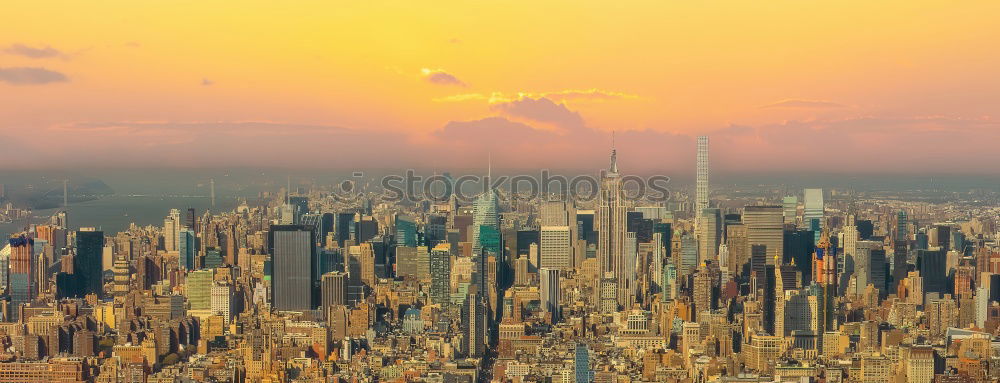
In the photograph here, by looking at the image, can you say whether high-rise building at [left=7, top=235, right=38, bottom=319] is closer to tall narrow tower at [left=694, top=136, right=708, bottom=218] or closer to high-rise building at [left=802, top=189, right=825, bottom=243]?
tall narrow tower at [left=694, top=136, right=708, bottom=218]

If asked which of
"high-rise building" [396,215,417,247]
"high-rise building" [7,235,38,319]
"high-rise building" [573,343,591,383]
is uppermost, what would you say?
"high-rise building" [396,215,417,247]

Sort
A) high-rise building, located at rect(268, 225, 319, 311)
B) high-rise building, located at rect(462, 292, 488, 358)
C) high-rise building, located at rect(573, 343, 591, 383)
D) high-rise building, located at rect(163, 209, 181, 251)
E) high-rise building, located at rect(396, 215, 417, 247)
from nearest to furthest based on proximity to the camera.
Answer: high-rise building, located at rect(573, 343, 591, 383)
high-rise building, located at rect(462, 292, 488, 358)
high-rise building, located at rect(163, 209, 181, 251)
high-rise building, located at rect(268, 225, 319, 311)
high-rise building, located at rect(396, 215, 417, 247)

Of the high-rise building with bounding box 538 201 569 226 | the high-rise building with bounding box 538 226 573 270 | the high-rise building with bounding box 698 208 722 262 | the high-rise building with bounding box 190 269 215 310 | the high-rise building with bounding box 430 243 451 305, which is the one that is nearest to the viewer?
the high-rise building with bounding box 190 269 215 310

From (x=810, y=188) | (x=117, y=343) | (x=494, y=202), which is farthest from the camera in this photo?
(x=494, y=202)

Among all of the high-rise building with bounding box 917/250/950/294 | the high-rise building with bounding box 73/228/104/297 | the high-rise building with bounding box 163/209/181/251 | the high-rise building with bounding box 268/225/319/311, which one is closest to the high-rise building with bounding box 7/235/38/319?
the high-rise building with bounding box 73/228/104/297

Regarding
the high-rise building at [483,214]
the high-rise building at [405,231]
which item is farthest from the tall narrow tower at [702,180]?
the high-rise building at [405,231]

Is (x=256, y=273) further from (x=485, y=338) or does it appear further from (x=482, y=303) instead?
(x=485, y=338)

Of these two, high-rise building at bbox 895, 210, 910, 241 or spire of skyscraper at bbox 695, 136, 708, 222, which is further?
high-rise building at bbox 895, 210, 910, 241

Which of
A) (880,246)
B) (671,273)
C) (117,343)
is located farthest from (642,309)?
(117,343)
